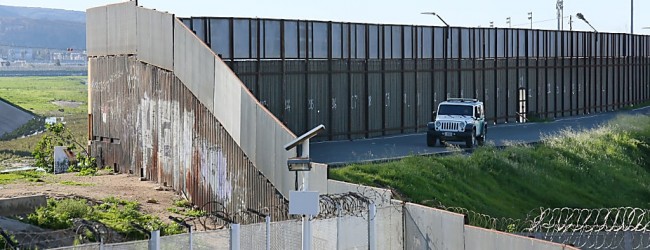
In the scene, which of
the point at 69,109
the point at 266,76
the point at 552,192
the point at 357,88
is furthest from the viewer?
the point at 69,109

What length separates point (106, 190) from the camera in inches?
1342

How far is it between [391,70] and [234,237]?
2937cm

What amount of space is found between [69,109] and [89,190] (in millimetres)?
109934

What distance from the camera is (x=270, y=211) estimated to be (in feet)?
84.5

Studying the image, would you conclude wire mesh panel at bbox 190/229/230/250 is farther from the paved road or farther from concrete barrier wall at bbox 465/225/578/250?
the paved road

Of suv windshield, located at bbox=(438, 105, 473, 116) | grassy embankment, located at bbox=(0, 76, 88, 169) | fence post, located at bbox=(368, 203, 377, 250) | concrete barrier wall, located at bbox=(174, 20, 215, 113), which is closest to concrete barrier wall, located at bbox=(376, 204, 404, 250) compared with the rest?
fence post, located at bbox=(368, 203, 377, 250)

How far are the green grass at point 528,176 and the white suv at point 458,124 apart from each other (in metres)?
1.53

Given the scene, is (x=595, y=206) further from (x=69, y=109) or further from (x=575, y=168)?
(x=69, y=109)

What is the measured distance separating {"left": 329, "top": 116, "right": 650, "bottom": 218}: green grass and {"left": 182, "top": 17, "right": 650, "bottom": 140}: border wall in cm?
679

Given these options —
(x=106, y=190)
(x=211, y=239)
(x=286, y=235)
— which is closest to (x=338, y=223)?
(x=286, y=235)

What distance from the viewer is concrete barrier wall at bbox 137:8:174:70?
3403cm

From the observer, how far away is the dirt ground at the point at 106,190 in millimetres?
31594

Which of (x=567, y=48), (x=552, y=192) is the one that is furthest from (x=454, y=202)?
(x=567, y=48)

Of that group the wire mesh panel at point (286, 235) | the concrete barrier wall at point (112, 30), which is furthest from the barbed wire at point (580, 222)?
the concrete barrier wall at point (112, 30)
